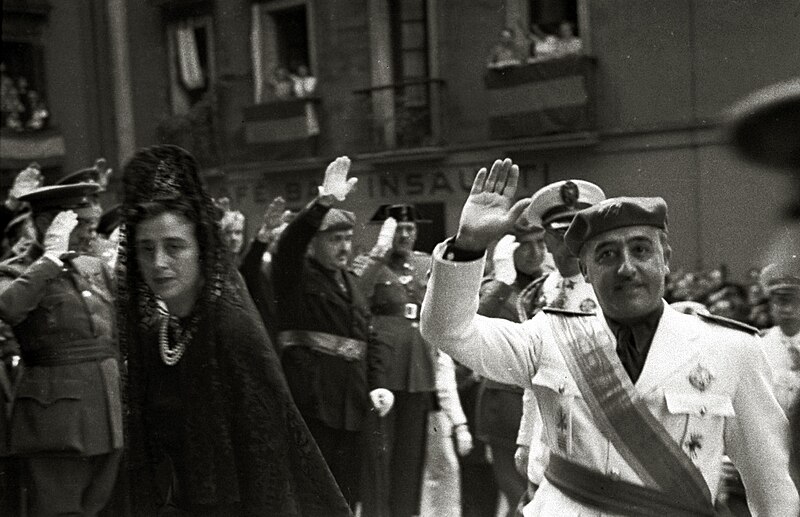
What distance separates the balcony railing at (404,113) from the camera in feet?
16.1

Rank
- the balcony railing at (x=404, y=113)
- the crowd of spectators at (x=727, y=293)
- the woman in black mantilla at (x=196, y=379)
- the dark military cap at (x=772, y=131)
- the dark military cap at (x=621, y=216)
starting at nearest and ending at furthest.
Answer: the dark military cap at (x=772, y=131) < the dark military cap at (x=621, y=216) < the woman in black mantilla at (x=196, y=379) < the crowd of spectators at (x=727, y=293) < the balcony railing at (x=404, y=113)

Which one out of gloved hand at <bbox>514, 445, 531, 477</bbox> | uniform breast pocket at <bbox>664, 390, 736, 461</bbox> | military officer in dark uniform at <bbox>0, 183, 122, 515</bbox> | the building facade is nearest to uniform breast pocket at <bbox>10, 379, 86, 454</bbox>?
military officer in dark uniform at <bbox>0, 183, 122, 515</bbox>

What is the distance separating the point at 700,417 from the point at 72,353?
3.34 meters

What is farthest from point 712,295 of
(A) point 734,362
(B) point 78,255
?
(B) point 78,255

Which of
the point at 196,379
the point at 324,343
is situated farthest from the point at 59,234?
the point at 196,379

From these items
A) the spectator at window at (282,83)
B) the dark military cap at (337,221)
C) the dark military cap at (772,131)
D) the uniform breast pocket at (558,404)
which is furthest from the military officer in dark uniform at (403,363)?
the dark military cap at (772,131)

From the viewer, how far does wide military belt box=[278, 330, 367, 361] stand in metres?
5.50

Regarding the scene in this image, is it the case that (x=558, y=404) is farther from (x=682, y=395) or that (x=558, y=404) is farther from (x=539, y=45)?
(x=539, y=45)

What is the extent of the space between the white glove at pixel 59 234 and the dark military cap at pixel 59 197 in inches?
7.3

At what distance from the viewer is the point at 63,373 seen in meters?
5.36

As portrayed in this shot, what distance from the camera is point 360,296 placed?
5.75m

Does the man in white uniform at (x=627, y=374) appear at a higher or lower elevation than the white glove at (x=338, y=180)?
lower

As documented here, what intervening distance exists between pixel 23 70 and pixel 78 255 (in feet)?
3.36

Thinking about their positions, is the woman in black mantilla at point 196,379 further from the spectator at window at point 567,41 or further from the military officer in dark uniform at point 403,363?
the military officer in dark uniform at point 403,363
